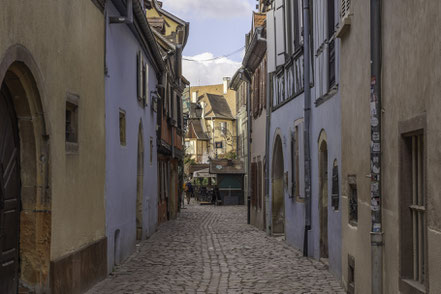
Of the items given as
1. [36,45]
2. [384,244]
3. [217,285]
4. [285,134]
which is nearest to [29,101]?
[36,45]

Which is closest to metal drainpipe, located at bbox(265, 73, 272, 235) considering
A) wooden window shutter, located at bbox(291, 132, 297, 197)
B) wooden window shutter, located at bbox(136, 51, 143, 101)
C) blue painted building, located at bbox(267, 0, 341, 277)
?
blue painted building, located at bbox(267, 0, 341, 277)

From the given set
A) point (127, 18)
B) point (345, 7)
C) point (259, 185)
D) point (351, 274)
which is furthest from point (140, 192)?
point (345, 7)

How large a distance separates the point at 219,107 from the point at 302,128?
77.7m

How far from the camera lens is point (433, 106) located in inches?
224

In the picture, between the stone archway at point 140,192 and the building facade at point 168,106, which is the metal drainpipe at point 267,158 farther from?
the stone archway at point 140,192

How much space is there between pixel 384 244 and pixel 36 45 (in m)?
3.98

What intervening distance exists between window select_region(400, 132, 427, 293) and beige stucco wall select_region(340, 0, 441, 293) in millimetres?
138

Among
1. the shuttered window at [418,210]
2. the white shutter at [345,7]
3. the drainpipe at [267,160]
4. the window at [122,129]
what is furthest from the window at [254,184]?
the shuttered window at [418,210]

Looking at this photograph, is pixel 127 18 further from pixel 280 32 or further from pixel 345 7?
pixel 280 32

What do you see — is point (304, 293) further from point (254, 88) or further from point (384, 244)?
point (254, 88)

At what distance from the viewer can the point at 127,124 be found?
612 inches

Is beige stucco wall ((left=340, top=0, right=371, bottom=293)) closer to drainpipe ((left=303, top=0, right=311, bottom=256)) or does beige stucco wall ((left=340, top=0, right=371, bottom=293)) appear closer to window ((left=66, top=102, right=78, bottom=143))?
window ((left=66, top=102, right=78, bottom=143))

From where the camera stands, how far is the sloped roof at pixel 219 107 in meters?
92.4

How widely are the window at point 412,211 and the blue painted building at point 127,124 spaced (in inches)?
258
